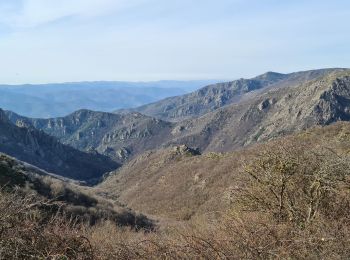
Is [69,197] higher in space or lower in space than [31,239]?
lower

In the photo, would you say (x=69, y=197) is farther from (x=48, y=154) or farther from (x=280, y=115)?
(x=280, y=115)

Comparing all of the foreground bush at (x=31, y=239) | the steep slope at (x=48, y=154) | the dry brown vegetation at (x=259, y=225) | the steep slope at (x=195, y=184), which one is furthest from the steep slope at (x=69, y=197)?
the steep slope at (x=48, y=154)

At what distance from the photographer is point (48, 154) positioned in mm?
140000

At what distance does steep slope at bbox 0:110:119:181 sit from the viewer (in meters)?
122

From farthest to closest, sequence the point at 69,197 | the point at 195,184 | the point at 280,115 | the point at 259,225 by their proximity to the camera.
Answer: the point at 280,115 → the point at 195,184 → the point at 69,197 → the point at 259,225

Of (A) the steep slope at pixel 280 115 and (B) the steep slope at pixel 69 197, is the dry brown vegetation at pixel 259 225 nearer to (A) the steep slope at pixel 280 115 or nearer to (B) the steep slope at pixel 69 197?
(B) the steep slope at pixel 69 197

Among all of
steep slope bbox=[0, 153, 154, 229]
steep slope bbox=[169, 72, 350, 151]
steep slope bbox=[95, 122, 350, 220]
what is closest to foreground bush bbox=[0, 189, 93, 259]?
steep slope bbox=[0, 153, 154, 229]

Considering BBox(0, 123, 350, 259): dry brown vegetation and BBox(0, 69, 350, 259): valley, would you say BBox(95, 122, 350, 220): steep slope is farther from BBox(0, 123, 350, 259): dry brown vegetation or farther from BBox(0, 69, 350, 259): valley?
BBox(0, 123, 350, 259): dry brown vegetation

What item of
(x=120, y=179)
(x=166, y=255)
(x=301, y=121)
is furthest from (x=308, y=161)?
(x=301, y=121)

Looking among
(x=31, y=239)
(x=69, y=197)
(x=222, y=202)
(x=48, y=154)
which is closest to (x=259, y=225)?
(x=31, y=239)

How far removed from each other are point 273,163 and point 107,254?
5125mm

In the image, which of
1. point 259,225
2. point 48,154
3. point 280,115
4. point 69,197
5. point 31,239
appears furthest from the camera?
point 280,115

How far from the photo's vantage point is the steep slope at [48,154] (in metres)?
122

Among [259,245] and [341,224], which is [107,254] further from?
[341,224]
